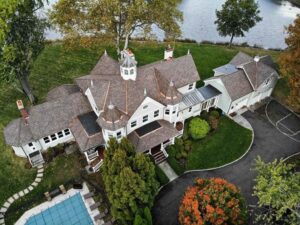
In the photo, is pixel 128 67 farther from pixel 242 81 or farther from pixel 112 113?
pixel 242 81

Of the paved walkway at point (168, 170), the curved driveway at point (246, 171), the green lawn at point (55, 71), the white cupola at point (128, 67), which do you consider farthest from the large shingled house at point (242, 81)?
the paved walkway at point (168, 170)

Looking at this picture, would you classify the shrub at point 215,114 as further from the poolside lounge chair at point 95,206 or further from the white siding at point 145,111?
the poolside lounge chair at point 95,206

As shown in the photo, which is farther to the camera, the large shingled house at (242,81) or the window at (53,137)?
the large shingled house at (242,81)

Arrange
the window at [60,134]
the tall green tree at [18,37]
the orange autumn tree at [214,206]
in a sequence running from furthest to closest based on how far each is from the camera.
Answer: the window at [60,134]
the tall green tree at [18,37]
the orange autumn tree at [214,206]

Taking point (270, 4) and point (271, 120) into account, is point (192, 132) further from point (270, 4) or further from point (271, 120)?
point (270, 4)

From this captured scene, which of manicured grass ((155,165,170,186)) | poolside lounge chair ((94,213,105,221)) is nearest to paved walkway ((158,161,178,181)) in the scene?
manicured grass ((155,165,170,186))

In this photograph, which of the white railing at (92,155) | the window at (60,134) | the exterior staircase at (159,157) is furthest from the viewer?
the window at (60,134)

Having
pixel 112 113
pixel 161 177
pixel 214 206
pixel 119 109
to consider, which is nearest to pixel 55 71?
pixel 119 109

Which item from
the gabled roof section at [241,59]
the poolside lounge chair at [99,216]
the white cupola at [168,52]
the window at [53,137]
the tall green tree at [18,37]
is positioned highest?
the tall green tree at [18,37]
